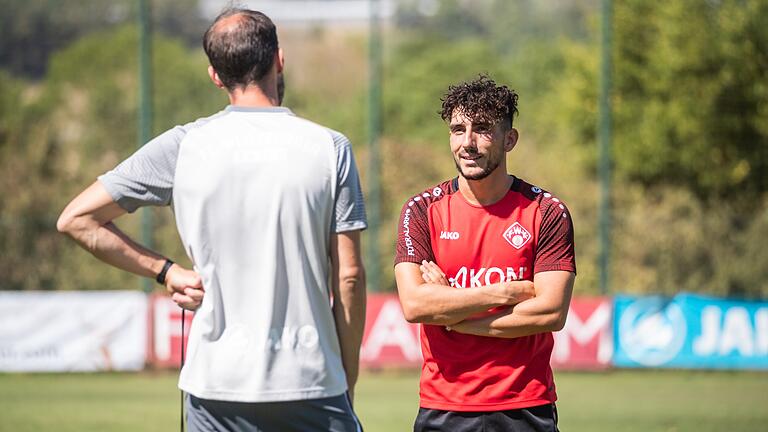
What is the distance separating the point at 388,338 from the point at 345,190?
12.7m

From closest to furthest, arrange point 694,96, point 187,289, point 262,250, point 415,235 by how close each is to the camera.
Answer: point 262,250 < point 187,289 < point 415,235 < point 694,96

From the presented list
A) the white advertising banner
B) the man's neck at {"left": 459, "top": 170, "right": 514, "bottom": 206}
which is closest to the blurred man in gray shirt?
the man's neck at {"left": 459, "top": 170, "right": 514, "bottom": 206}

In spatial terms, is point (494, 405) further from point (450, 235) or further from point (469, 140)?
point (469, 140)

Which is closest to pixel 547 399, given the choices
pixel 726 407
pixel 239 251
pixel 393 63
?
pixel 239 251

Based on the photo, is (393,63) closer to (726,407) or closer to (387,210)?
(387,210)

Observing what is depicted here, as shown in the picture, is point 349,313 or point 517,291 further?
point 517,291

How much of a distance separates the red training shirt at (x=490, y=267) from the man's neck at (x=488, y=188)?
0.02m

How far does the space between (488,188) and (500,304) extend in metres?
0.48

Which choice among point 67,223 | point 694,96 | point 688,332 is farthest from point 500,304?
point 694,96

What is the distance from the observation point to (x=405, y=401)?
1331 cm

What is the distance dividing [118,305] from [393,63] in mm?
25987

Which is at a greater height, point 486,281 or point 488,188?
point 488,188

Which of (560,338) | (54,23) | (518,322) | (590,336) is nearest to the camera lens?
(518,322)

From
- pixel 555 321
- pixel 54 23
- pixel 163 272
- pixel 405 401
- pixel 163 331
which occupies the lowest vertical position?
pixel 405 401
